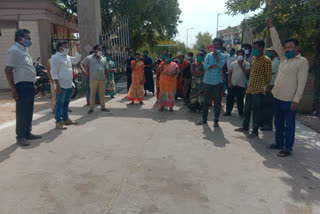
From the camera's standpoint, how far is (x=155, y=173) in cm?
345

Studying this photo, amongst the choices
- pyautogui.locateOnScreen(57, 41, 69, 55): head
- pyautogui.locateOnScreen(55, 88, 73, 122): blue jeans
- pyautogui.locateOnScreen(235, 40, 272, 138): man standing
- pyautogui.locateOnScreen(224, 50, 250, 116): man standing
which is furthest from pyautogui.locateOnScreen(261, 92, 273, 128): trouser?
pyautogui.locateOnScreen(57, 41, 69, 55): head

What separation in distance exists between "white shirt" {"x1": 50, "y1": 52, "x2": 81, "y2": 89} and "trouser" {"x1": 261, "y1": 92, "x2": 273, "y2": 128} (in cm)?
414

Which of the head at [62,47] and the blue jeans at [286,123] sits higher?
the head at [62,47]

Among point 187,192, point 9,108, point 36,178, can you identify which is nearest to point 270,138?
point 187,192

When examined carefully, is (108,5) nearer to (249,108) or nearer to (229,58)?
(229,58)

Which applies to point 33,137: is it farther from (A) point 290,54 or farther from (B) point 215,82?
(A) point 290,54

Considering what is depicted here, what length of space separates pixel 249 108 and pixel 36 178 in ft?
12.9

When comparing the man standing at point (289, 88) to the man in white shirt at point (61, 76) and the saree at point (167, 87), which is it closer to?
the saree at point (167, 87)

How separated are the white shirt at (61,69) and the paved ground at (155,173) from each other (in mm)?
978

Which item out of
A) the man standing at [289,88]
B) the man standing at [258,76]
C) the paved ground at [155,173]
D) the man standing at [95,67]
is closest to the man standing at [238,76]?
the man standing at [258,76]

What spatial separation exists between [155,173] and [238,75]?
394 centimetres

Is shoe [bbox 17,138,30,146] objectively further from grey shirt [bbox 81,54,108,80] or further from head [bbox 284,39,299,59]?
head [bbox 284,39,299,59]

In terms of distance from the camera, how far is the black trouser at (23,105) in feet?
14.5

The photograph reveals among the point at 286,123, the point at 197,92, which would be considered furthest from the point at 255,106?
the point at 197,92
